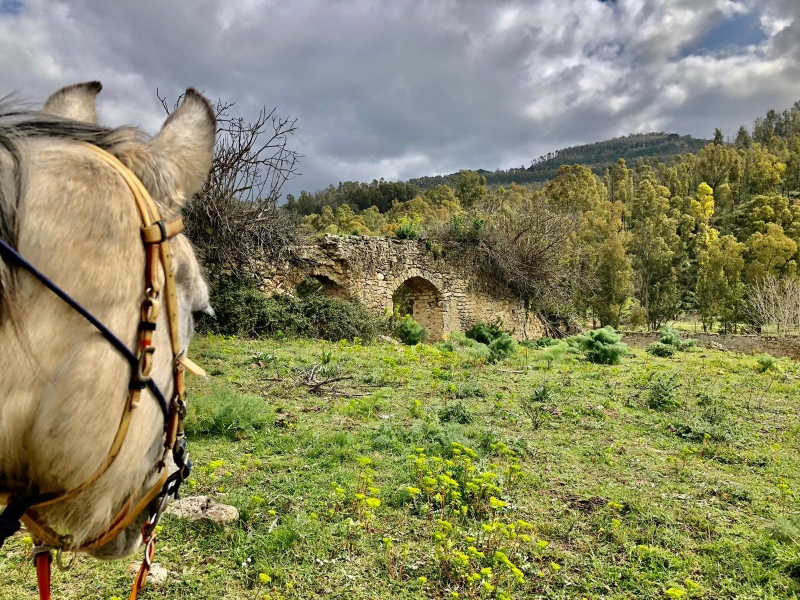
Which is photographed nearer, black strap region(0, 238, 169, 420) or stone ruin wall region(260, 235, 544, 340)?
black strap region(0, 238, 169, 420)

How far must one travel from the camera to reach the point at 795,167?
156 feet

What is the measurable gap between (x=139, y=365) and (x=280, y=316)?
1028 cm

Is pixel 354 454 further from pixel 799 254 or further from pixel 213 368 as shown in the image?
pixel 799 254

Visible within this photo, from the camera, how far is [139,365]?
881 millimetres

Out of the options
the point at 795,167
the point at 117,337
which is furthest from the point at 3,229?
the point at 795,167

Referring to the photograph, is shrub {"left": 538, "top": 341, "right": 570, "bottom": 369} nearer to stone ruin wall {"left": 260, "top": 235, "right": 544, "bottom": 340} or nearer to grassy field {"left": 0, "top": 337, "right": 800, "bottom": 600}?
grassy field {"left": 0, "top": 337, "right": 800, "bottom": 600}

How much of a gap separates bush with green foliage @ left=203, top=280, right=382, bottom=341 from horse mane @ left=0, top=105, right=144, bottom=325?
30.4 ft

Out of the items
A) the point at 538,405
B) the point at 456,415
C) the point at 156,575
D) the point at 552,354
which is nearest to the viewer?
the point at 156,575

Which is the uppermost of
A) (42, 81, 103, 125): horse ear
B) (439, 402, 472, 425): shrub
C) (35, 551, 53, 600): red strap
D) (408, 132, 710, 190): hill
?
(408, 132, 710, 190): hill

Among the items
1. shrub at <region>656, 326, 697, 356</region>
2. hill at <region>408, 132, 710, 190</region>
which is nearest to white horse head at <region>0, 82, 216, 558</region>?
shrub at <region>656, 326, 697, 356</region>

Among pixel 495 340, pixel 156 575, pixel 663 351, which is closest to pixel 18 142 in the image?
pixel 156 575

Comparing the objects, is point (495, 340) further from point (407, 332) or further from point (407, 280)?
point (407, 280)

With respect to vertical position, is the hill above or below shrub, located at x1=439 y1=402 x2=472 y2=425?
above

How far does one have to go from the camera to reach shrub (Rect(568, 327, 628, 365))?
10219 mm
